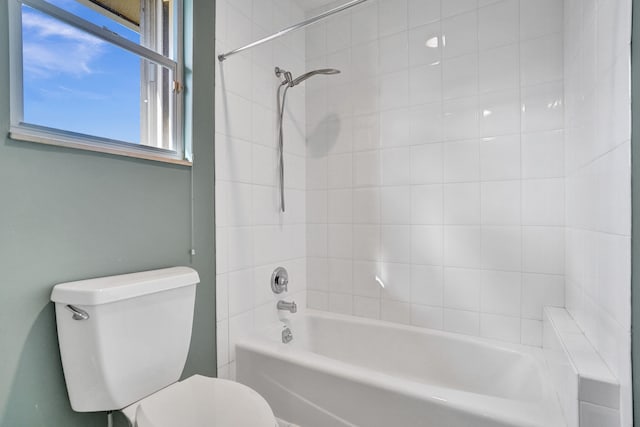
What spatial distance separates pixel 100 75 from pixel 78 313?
846 millimetres

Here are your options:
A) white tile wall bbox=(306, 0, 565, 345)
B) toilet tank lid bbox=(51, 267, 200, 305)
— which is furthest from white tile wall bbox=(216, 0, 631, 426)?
toilet tank lid bbox=(51, 267, 200, 305)

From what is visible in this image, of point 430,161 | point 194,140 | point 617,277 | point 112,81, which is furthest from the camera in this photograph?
point 430,161

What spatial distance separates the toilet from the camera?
95 centimetres

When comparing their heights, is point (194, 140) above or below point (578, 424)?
above

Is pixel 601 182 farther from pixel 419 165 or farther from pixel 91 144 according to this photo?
pixel 91 144

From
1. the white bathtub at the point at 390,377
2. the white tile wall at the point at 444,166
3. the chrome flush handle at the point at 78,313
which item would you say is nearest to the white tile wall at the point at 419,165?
the white tile wall at the point at 444,166

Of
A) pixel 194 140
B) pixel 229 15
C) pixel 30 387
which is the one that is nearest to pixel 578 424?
pixel 30 387

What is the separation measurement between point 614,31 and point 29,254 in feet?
5.82

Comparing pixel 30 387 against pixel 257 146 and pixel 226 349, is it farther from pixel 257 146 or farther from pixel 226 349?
pixel 257 146

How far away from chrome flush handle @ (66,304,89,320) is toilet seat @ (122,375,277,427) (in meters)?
0.33

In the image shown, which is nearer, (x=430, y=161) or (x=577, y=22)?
(x=577, y=22)

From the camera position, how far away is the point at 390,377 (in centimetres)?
122

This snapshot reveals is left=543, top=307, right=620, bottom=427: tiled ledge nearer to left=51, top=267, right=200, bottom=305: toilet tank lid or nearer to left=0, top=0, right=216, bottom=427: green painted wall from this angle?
left=51, top=267, right=200, bottom=305: toilet tank lid

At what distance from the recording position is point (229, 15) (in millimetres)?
1626
